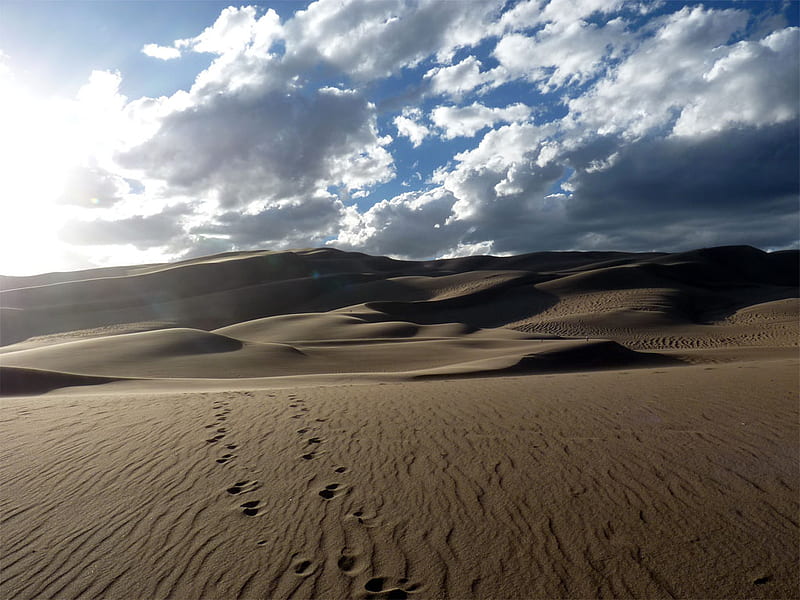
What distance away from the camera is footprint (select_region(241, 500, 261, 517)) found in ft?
15.5

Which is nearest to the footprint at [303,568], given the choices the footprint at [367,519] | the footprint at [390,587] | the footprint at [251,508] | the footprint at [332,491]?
the footprint at [390,587]

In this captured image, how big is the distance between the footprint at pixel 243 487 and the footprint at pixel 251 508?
0.29 meters

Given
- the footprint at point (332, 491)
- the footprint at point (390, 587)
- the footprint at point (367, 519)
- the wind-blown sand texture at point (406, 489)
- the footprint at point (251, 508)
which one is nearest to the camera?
the footprint at point (390, 587)

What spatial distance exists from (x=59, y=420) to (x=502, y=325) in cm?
3683

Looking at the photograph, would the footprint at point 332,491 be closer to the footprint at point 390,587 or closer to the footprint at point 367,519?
the footprint at point 367,519

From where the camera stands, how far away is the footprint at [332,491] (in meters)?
5.05

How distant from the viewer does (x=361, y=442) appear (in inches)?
268

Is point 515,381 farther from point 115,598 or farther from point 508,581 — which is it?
point 115,598

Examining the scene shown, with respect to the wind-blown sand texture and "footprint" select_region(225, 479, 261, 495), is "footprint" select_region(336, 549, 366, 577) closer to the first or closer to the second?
the wind-blown sand texture

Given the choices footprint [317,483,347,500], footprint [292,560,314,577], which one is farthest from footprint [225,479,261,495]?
footprint [292,560,314,577]

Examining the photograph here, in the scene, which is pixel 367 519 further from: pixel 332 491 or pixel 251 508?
pixel 251 508

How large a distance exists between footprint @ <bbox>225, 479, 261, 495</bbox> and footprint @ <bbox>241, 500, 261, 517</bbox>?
289mm

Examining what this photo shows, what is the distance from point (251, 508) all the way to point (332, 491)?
2.70 ft

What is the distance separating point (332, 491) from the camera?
5.18 meters
